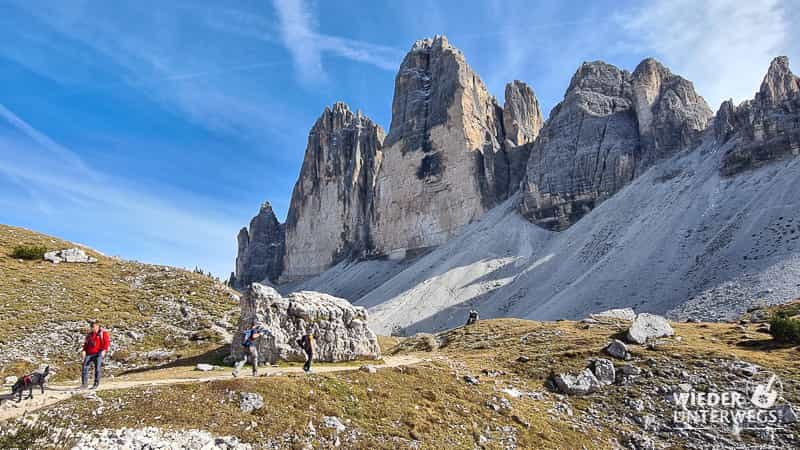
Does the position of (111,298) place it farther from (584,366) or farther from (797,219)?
(797,219)

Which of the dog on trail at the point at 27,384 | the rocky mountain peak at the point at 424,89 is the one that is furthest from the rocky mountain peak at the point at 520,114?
the dog on trail at the point at 27,384

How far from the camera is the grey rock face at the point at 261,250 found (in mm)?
165262

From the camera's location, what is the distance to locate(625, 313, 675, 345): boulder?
21.9 metres

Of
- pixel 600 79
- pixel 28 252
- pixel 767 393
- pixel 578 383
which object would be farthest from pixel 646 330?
pixel 600 79

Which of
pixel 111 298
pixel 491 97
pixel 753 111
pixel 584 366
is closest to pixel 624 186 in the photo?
pixel 753 111

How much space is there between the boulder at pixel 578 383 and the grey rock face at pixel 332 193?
119126mm

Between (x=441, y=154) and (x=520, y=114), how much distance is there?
25952 millimetres

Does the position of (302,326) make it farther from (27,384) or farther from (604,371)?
(604,371)

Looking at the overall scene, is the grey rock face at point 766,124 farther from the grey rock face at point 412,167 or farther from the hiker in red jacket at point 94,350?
the hiker in red jacket at point 94,350

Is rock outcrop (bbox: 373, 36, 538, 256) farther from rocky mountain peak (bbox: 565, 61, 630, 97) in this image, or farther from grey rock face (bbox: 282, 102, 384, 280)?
rocky mountain peak (bbox: 565, 61, 630, 97)

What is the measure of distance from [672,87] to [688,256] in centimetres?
5175

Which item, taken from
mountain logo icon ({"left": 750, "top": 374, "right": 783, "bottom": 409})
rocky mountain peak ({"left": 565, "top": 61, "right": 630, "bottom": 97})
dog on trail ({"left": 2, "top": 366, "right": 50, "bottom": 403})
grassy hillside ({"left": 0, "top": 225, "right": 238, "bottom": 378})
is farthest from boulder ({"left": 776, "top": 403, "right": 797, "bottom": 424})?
rocky mountain peak ({"left": 565, "top": 61, "right": 630, "bottom": 97})

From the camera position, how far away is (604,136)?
317 feet

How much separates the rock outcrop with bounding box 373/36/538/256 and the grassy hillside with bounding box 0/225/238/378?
8821 cm
